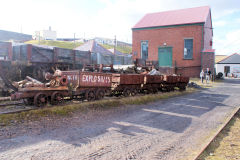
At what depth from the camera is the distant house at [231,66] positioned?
168ft

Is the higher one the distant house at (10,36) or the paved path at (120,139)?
the distant house at (10,36)

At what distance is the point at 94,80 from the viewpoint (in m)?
10.6

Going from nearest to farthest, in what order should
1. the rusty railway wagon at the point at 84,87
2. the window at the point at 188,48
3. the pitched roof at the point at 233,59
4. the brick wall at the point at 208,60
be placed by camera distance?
the rusty railway wagon at the point at 84,87 → the brick wall at the point at 208,60 → the window at the point at 188,48 → the pitched roof at the point at 233,59

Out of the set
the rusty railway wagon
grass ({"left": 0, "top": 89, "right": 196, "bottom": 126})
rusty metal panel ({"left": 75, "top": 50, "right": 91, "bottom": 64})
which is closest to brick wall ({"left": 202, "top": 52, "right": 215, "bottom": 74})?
rusty metal panel ({"left": 75, "top": 50, "right": 91, "bottom": 64})

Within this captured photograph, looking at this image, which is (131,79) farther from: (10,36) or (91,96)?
(10,36)

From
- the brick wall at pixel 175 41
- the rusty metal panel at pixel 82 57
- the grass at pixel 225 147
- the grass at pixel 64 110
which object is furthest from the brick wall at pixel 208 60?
the grass at pixel 225 147

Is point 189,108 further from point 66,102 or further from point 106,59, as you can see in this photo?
point 106,59

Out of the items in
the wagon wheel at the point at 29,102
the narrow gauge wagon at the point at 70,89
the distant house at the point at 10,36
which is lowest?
the wagon wheel at the point at 29,102

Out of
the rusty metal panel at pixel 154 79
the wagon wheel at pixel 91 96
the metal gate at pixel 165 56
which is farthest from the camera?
the metal gate at pixel 165 56

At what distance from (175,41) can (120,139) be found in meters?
29.1

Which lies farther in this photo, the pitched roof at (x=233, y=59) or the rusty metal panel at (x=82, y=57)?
the pitched roof at (x=233, y=59)

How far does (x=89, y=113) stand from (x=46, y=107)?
5.70 feet

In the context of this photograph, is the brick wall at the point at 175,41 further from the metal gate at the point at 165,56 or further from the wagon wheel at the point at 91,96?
the wagon wheel at the point at 91,96

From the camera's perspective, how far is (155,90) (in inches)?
611
